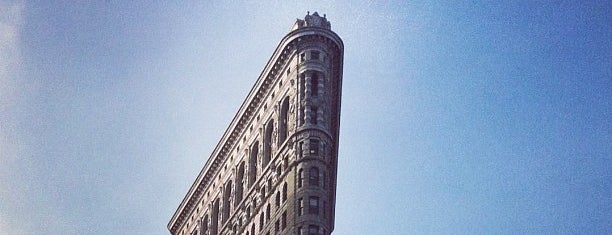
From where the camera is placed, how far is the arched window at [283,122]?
10331 cm

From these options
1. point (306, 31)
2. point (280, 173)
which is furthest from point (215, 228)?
point (306, 31)

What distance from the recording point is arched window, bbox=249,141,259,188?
108250 mm

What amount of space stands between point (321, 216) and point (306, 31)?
2109 centimetres

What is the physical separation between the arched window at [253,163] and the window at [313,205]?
46.4 ft

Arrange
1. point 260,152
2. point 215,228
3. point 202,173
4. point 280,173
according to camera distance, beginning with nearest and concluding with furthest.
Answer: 1. point 280,173
2. point 260,152
3. point 215,228
4. point 202,173

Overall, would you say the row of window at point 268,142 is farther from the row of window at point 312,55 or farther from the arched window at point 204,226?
the arched window at point 204,226

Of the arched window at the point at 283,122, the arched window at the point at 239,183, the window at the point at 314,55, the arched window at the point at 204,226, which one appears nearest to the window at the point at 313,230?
the arched window at the point at 283,122

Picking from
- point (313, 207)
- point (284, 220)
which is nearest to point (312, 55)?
point (313, 207)

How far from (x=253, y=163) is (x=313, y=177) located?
1465cm

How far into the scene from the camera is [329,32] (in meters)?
106

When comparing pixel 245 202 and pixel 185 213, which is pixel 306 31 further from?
pixel 185 213

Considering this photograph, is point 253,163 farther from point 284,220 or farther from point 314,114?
point 284,220

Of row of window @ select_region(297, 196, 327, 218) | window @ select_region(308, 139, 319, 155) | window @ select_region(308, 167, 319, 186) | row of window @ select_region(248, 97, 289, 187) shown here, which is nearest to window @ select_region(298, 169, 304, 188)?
window @ select_region(308, 167, 319, 186)

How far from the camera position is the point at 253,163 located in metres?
110
